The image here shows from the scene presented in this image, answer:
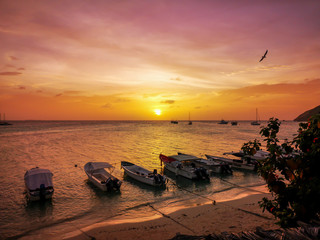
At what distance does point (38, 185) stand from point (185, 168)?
17726 mm

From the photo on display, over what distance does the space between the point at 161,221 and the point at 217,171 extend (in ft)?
54.0

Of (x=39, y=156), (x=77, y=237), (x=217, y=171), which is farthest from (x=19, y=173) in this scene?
(x=217, y=171)

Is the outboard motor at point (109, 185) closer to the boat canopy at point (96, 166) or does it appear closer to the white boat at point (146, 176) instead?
the white boat at point (146, 176)

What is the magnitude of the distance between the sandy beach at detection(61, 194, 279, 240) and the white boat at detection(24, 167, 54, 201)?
6831 millimetres

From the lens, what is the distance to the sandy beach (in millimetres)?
13227

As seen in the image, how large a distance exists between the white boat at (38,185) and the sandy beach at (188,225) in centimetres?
683

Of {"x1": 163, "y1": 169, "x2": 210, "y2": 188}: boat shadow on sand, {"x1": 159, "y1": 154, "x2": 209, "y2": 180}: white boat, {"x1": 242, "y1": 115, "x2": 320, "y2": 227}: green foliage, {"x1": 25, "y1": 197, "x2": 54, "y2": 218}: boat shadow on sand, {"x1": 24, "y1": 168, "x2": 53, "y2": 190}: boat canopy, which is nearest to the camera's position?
{"x1": 242, "y1": 115, "x2": 320, "y2": 227}: green foliage

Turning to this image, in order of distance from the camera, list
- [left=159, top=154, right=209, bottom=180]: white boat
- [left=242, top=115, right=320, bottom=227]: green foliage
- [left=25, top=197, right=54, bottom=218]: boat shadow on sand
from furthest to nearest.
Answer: [left=159, top=154, right=209, bottom=180]: white boat
[left=25, top=197, right=54, bottom=218]: boat shadow on sand
[left=242, top=115, right=320, bottom=227]: green foliage

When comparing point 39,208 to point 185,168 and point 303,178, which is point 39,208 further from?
point 303,178

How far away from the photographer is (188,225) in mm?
14273

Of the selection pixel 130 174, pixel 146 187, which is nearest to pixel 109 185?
pixel 146 187

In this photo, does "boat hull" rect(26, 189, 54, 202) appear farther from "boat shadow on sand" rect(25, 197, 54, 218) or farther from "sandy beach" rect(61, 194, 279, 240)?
"sandy beach" rect(61, 194, 279, 240)

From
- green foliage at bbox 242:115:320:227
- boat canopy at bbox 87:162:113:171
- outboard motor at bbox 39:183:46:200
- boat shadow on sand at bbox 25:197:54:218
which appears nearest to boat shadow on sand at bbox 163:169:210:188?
boat canopy at bbox 87:162:113:171

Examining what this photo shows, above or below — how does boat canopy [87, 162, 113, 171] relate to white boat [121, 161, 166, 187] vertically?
above
